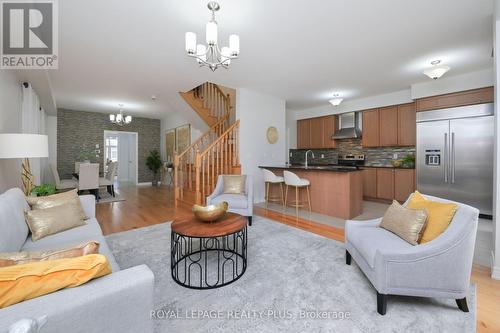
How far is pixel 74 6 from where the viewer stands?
2188mm

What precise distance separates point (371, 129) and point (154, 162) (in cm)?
736

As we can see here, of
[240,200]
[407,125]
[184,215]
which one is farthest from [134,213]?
[407,125]

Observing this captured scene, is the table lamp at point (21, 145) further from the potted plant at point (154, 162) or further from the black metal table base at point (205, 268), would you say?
the potted plant at point (154, 162)

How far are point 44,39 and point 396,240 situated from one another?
4.39 meters

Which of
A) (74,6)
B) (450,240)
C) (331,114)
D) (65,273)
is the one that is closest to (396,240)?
(450,240)

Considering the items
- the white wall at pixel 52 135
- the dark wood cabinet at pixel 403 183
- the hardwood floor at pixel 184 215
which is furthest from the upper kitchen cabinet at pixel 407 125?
the white wall at pixel 52 135

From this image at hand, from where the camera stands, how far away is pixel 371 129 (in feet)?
18.3

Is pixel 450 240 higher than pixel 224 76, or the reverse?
pixel 224 76

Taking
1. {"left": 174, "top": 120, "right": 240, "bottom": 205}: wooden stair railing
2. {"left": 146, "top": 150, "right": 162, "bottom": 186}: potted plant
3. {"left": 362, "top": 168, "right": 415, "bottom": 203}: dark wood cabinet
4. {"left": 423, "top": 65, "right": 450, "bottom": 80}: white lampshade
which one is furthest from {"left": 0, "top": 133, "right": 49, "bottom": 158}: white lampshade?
{"left": 146, "top": 150, "right": 162, "bottom": 186}: potted plant

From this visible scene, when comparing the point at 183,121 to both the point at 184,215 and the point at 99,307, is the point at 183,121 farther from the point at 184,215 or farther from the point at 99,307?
Result: the point at 99,307

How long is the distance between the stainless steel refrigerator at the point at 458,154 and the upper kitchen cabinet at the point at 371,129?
3.36 ft

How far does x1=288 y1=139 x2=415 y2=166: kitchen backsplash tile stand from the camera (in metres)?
5.46

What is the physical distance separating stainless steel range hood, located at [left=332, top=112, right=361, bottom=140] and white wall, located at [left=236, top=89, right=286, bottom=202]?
5.41 ft

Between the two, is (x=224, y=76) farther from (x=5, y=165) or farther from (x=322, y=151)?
(x=322, y=151)
